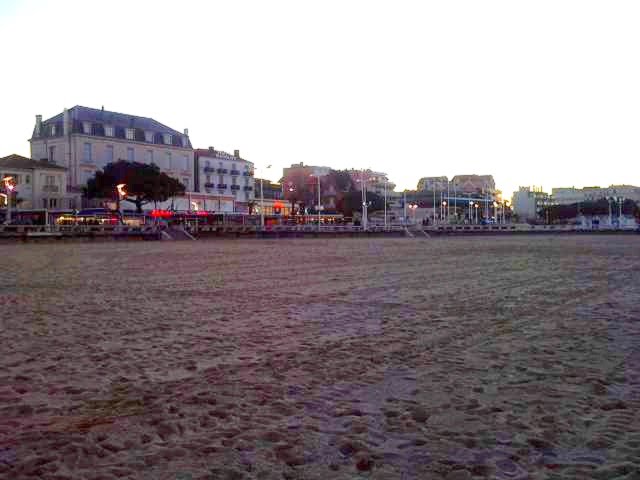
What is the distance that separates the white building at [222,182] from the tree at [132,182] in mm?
15377

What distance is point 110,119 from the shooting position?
77312 mm

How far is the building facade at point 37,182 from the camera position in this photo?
64312 mm

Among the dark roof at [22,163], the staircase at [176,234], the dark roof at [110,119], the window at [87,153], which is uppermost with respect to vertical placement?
the dark roof at [110,119]

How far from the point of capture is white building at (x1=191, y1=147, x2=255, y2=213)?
86500mm

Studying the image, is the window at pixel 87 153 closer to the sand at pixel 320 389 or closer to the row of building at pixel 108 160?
the row of building at pixel 108 160

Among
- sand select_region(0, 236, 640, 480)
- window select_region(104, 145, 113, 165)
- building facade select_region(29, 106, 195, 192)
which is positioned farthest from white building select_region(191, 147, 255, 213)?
sand select_region(0, 236, 640, 480)

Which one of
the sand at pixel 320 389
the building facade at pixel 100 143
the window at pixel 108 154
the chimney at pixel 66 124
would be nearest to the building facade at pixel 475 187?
the building facade at pixel 100 143

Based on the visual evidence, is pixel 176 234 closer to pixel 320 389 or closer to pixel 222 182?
pixel 222 182

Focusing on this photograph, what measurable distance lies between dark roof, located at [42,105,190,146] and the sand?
68.3 metres

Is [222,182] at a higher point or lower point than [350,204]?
higher

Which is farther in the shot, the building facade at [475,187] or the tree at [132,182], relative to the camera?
the building facade at [475,187]

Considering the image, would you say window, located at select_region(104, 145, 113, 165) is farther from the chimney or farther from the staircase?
the staircase

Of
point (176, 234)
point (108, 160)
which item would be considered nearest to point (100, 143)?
point (108, 160)

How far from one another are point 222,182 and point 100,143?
19.8m
